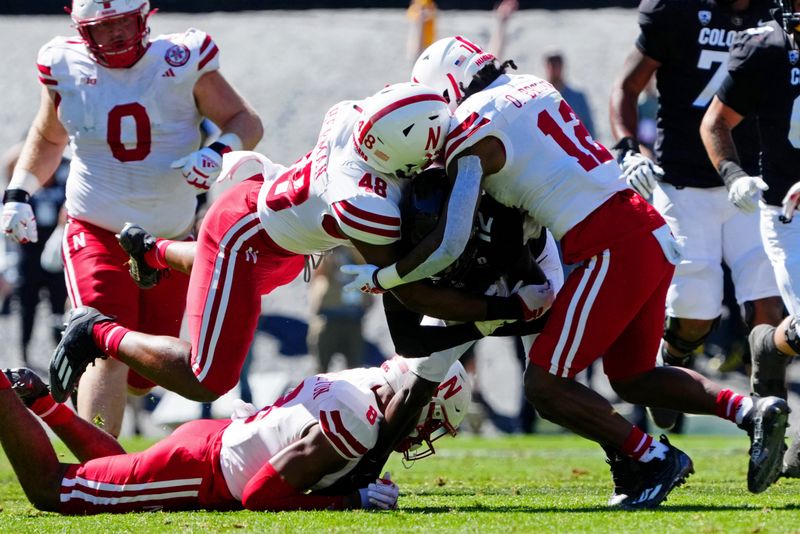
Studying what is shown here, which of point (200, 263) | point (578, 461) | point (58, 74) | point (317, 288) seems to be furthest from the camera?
point (317, 288)

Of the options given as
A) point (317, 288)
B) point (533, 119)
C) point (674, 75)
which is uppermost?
point (533, 119)

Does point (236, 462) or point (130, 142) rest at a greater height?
point (130, 142)

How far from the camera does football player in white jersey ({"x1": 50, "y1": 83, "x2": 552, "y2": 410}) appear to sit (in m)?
4.43

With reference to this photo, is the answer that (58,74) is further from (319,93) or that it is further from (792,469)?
(319,93)

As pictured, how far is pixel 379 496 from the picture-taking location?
4562 millimetres

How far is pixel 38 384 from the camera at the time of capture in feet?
16.0

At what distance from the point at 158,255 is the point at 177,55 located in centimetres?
97

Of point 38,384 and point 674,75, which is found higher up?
point 674,75

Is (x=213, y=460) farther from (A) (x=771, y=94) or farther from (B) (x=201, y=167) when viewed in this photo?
(A) (x=771, y=94)

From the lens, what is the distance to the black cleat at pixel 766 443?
433 cm

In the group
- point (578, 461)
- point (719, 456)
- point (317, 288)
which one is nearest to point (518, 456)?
point (578, 461)

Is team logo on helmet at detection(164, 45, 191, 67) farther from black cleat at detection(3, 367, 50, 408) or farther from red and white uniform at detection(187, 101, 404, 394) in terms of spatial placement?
black cleat at detection(3, 367, 50, 408)

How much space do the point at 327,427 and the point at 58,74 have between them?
240 centimetres

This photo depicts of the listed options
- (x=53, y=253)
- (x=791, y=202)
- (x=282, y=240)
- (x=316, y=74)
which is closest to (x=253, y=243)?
(x=282, y=240)
